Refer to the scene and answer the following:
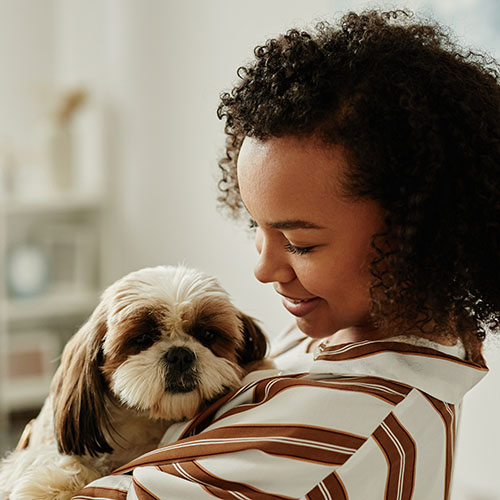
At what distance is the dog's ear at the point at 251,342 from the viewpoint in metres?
1.27

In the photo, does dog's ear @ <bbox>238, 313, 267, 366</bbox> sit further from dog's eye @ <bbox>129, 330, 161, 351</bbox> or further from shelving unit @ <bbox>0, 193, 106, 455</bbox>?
shelving unit @ <bbox>0, 193, 106, 455</bbox>

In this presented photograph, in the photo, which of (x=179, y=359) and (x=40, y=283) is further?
(x=40, y=283)

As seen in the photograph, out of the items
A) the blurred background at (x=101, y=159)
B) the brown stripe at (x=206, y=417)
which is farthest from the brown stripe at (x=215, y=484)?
the blurred background at (x=101, y=159)

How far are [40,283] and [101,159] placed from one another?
2.73ft

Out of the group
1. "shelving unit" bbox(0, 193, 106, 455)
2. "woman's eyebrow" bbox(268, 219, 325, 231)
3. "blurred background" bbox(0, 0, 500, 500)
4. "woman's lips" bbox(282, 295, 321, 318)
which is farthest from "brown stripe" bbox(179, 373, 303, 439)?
"shelving unit" bbox(0, 193, 106, 455)

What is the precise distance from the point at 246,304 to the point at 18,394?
1.51 meters

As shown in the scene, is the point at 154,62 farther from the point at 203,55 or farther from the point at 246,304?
the point at 246,304

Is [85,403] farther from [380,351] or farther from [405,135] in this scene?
[405,135]

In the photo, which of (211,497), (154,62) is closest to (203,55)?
(154,62)

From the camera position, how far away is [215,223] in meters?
3.39

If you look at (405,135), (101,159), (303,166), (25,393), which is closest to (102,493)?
(303,166)

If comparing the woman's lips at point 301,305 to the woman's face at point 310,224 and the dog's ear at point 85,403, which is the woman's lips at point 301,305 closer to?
the woman's face at point 310,224

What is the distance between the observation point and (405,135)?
88 cm

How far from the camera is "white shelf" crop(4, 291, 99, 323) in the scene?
3.97 meters
